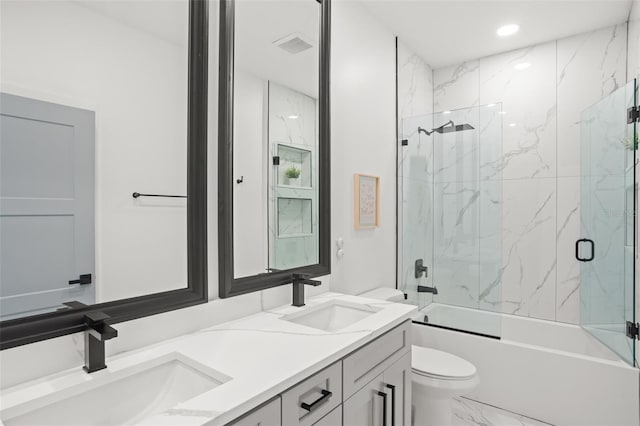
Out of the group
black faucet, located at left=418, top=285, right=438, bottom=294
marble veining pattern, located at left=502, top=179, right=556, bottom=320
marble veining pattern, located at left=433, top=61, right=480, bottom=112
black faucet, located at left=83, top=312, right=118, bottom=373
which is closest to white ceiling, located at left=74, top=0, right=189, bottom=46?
black faucet, located at left=83, top=312, right=118, bottom=373

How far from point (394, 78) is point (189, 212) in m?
2.03

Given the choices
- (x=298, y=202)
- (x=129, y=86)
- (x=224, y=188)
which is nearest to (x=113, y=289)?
(x=224, y=188)

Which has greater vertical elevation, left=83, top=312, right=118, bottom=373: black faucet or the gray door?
the gray door

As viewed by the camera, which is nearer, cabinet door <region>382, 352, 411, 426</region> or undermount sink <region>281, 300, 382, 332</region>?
cabinet door <region>382, 352, 411, 426</region>

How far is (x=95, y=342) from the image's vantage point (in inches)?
39.3

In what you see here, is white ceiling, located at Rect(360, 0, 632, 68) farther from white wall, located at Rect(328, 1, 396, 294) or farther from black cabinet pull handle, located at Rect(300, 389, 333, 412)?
black cabinet pull handle, located at Rect(300, 389, 333, 412)

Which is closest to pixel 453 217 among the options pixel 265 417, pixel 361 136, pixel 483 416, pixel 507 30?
pixel 361 136

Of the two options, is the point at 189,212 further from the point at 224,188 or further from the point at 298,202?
the point at 298,202

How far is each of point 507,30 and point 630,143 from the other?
1.16 m

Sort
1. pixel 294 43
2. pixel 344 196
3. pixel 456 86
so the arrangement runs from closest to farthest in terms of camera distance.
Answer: pixel 294 43 → pixel 344 196 → pixel 456 86

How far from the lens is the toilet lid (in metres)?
1.95

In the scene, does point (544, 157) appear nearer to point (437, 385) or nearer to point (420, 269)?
point (420, 269)

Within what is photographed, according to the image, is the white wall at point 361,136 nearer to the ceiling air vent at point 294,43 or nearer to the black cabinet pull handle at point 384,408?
the ceiling air vent at point 294,43

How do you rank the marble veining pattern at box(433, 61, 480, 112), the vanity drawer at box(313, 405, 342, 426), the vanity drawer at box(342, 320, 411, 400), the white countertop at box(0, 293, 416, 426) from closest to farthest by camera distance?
the white countertop at box(0, 293, 416, 426) < the vanity drawer at box(313, 405, 342, 426) < the vanity drawer at box(342, 320, 411, 400) < the marble veining pattern at box(433, 61, 480, 112)
